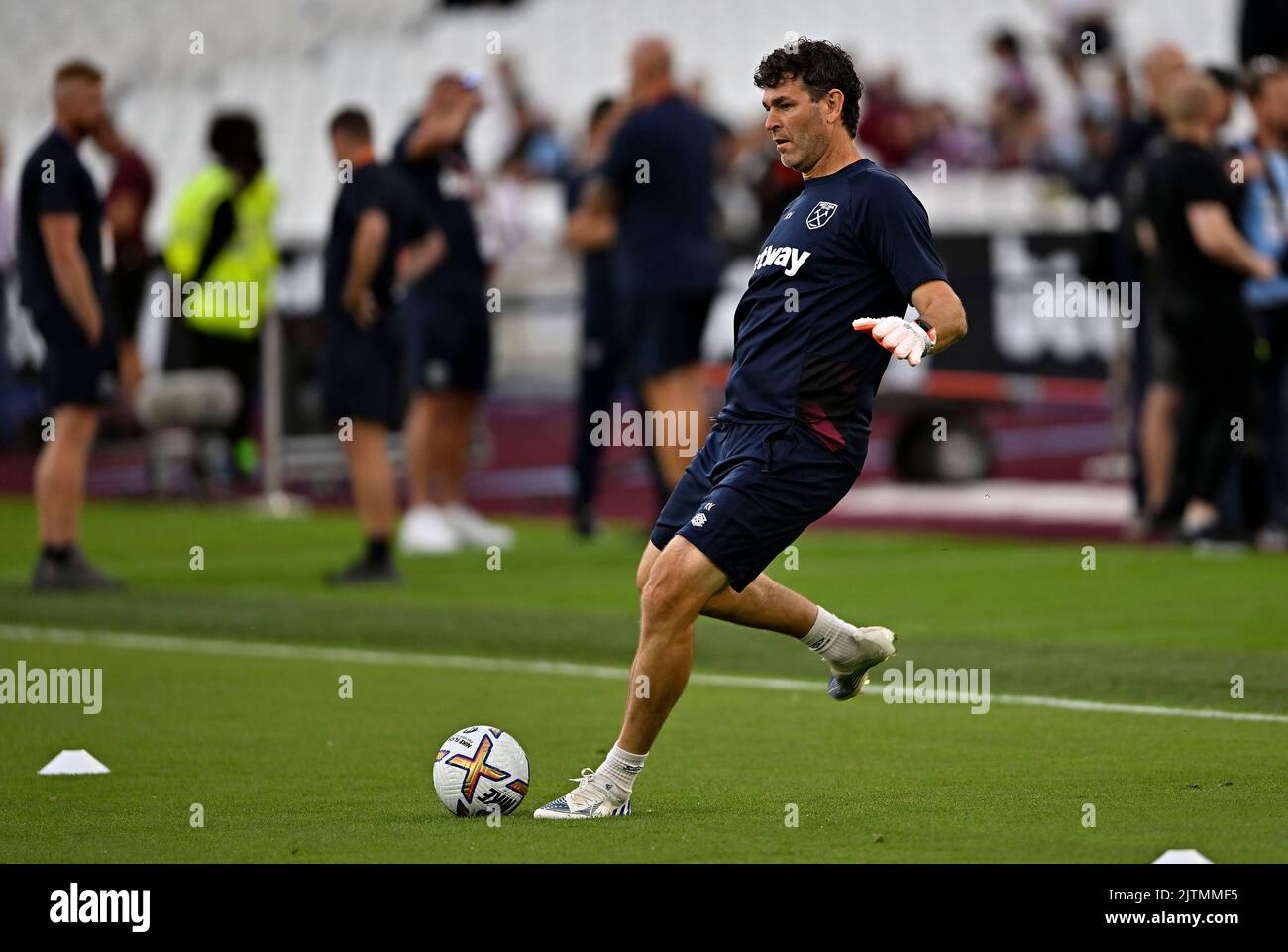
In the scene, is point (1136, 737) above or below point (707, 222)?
below

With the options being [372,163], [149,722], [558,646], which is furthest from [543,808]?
[372,163]

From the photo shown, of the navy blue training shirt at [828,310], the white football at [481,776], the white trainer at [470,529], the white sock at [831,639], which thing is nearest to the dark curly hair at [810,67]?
the navy blue training shirt at [828,310]

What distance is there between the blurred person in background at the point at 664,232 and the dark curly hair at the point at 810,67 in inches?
271

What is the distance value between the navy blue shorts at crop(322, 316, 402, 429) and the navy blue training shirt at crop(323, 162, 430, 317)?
0.44ft

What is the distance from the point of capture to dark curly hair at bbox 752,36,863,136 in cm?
656

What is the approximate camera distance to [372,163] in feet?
42.5

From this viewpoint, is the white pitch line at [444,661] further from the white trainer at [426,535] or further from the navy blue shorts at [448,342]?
the navy blue shorts at [448,342]

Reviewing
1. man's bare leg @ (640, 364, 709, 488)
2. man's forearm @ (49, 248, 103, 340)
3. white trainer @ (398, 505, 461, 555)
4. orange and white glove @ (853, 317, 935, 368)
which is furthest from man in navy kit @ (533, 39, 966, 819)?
white trainer @ (398, 505, 461, 555)

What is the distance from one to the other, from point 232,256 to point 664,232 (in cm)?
578

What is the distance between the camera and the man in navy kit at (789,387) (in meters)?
6.44

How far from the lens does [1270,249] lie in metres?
13.8

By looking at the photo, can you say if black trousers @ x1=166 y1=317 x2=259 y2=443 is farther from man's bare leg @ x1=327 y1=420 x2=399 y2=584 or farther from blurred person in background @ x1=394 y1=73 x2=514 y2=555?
man's bare leg @ x1=327 y1=420 x2=399 y2=584
